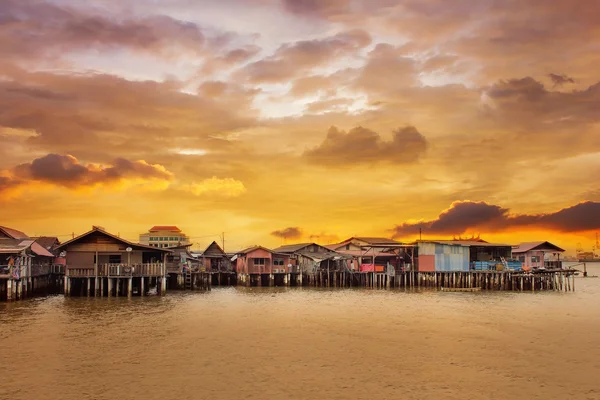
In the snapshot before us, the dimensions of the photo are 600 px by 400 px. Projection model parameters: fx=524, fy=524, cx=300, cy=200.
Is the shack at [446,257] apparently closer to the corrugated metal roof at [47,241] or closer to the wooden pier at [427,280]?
the wooden pier at [427,280]

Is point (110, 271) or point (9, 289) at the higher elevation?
point (110, 271)

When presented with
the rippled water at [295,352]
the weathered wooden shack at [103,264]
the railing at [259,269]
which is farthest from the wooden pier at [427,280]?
the rippled water at [295,352]

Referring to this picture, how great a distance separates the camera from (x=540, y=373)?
2127cm

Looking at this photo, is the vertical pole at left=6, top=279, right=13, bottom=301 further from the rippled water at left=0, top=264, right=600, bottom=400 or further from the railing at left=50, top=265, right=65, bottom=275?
the railing at left=50, top=265, right=65, bottom=275

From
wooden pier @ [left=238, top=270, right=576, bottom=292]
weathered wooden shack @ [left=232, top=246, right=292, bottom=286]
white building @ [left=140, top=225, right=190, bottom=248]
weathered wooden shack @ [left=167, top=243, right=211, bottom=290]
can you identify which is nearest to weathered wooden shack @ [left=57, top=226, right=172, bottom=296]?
weathered wooden shack @ [left=167, top=243, right=211, bottom=290]

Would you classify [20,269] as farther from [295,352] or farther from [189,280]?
[295,352]

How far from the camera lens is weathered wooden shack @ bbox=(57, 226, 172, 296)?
48188mm

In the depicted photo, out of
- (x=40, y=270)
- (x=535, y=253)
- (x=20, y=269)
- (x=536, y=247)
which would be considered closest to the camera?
(x=20, y=269)

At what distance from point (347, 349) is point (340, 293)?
3180 centimetres

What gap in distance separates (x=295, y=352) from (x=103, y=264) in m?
29.5

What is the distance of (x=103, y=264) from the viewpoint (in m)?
48.4

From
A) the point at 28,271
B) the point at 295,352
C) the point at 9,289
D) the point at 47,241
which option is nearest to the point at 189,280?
the point at 28,271

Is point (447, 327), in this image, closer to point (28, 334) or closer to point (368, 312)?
point (368, 312)

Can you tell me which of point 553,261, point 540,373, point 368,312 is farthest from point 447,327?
point 553,261
